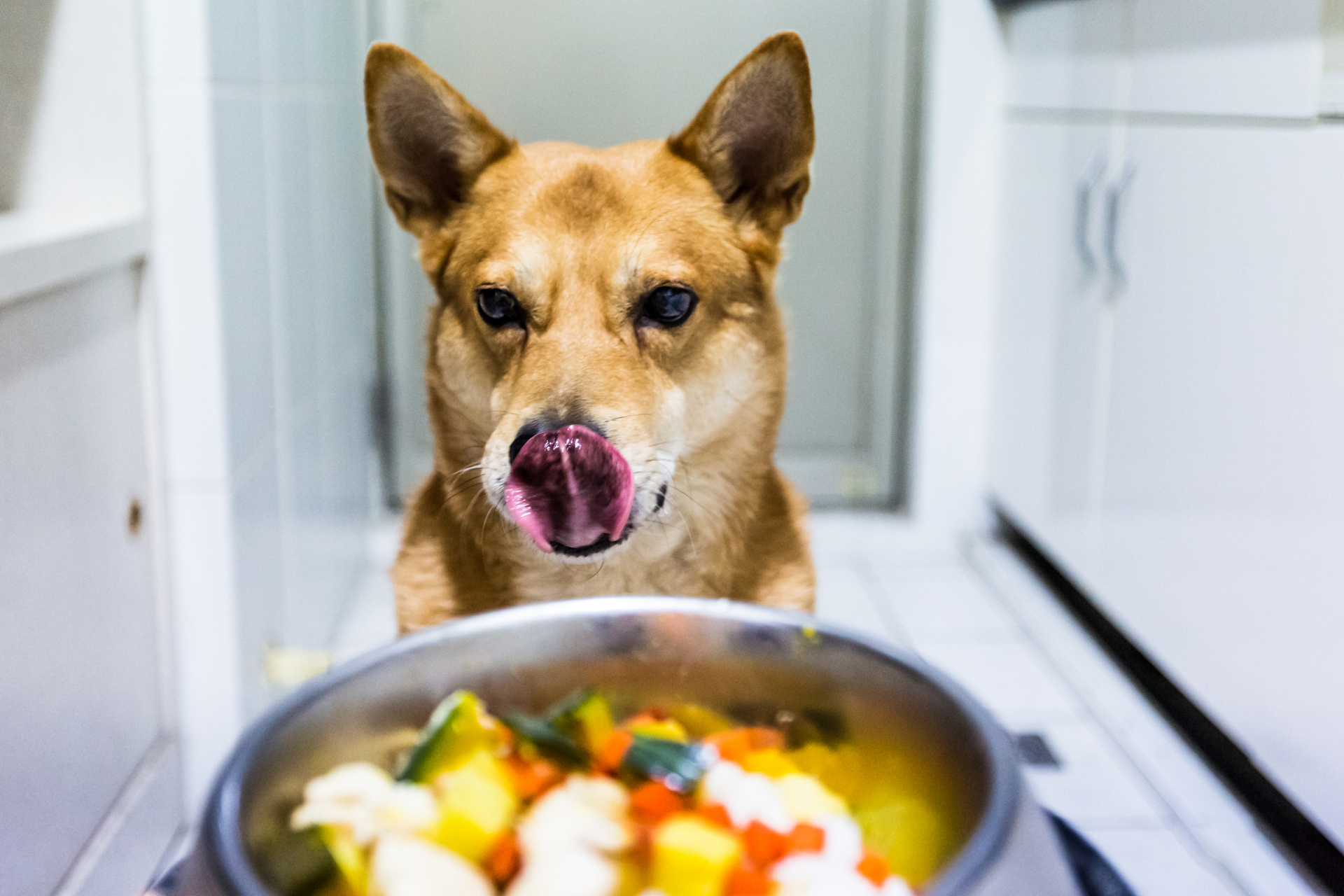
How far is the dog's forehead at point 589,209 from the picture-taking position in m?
0.80

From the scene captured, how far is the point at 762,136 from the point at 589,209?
0.14 m

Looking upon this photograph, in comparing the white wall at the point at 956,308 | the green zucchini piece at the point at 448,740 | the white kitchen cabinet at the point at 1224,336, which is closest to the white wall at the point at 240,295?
the green zucchini piece at the point at 448,740

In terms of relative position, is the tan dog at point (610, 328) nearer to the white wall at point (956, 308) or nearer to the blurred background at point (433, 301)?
the blurred background at point (433, 301)

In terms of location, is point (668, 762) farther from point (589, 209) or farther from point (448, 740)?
point (589, 209)

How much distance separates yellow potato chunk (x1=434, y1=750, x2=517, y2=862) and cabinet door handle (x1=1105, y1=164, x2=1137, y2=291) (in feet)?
5.17

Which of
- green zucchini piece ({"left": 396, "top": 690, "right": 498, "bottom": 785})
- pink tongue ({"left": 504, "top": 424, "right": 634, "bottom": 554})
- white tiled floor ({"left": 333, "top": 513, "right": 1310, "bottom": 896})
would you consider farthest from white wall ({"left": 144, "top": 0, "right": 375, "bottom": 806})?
green zucchini piece ({"left": 396, "top": 690, "right": 498, "bottom": 785})

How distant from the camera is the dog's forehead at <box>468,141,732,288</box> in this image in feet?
2.61

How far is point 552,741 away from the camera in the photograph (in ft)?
1.76

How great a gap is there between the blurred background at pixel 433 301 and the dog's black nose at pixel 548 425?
0.71 feet

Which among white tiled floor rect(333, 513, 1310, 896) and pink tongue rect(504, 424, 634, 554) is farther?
white tiled floor rect(333, 513, 1310, 896)

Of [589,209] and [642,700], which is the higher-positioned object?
[589,209]

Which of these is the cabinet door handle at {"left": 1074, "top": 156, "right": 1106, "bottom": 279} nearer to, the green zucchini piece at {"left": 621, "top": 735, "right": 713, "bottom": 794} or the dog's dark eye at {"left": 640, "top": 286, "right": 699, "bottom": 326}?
the dog's dark eye at {"left": 640, "top": 286, "right": 699, "bottom": 326}

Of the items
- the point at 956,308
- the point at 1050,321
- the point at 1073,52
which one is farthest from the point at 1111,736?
the point at 1073,52

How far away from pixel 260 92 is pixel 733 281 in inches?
33.1
